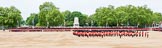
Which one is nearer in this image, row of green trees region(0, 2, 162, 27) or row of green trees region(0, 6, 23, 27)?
row of green trees region(0, 2, 162, 27)

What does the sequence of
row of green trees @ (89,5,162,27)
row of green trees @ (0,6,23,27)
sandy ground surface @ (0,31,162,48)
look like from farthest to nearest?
row of green trees @ (89,5,162,27) < row of green trees @ (0,6,23,27) < sandy ground surface @ (0,31,162,48)

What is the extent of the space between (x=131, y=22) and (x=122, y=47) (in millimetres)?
100822

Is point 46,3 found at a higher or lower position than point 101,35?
higher

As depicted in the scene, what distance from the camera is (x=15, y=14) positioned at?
120062mm

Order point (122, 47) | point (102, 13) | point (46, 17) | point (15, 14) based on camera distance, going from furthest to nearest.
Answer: point (102, 13) → point (15, 14) → point (46, 17) → point (122, 47)

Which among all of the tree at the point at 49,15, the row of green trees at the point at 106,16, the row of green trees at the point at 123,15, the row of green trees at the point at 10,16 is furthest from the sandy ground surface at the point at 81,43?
the row of green trees at the point at 123,15

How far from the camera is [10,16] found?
119750 millimetres

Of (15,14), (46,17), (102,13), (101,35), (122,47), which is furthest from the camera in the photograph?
(102,13)

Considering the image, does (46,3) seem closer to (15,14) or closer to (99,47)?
(15,14)

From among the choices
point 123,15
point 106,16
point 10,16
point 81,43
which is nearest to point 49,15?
point 10,16

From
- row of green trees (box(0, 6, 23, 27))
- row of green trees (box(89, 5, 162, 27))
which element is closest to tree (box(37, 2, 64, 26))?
row of green trees (box(0, 6, 23, 27))

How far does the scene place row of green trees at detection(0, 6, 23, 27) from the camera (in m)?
120

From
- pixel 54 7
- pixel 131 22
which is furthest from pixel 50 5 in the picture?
pixel 131 22

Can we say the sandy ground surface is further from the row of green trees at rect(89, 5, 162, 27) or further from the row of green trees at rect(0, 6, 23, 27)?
the row of green trees at rect(89, 5, 162, 27)
